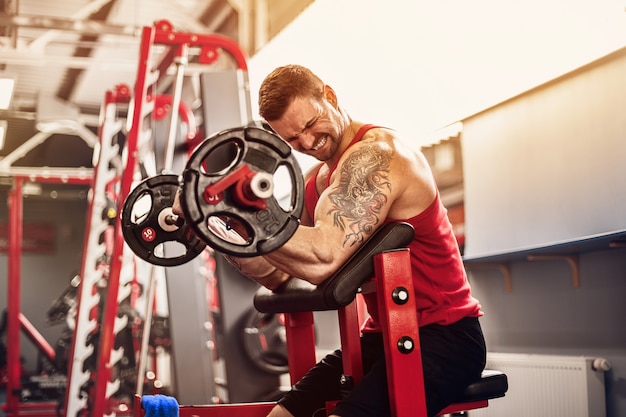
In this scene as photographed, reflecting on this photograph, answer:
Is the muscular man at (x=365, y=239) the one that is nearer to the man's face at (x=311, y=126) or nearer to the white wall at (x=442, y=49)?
the man's face at (x=311, y=126)

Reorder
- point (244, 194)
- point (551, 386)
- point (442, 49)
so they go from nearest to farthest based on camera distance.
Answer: point (244, 194)
point (551, 386)
point (442, 49)

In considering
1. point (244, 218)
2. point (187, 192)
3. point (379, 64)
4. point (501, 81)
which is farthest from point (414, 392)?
point (379, 64)

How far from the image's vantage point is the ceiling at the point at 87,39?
21.1 feet

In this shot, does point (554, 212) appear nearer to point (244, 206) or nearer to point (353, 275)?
point (353, 275)

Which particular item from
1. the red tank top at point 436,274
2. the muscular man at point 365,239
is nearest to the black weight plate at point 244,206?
the muscular man at point 365,239

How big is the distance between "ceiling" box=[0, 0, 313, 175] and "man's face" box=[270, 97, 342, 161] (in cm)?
320

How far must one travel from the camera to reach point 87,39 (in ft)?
25.5

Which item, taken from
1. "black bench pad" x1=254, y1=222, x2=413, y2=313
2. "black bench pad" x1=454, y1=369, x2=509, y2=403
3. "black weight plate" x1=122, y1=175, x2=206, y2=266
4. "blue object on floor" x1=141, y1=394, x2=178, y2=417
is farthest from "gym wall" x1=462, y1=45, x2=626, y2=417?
"blue object on floor" x1=141, y1=394, x2=178, y2=417

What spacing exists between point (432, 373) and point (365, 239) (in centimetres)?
33

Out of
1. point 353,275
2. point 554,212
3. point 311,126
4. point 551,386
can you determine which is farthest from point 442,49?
point 353,275

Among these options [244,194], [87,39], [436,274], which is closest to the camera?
[244,194]

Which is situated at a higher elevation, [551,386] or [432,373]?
[432,373]

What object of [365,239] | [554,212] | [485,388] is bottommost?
[485,388]

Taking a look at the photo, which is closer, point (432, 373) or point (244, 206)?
point (244, 206)
